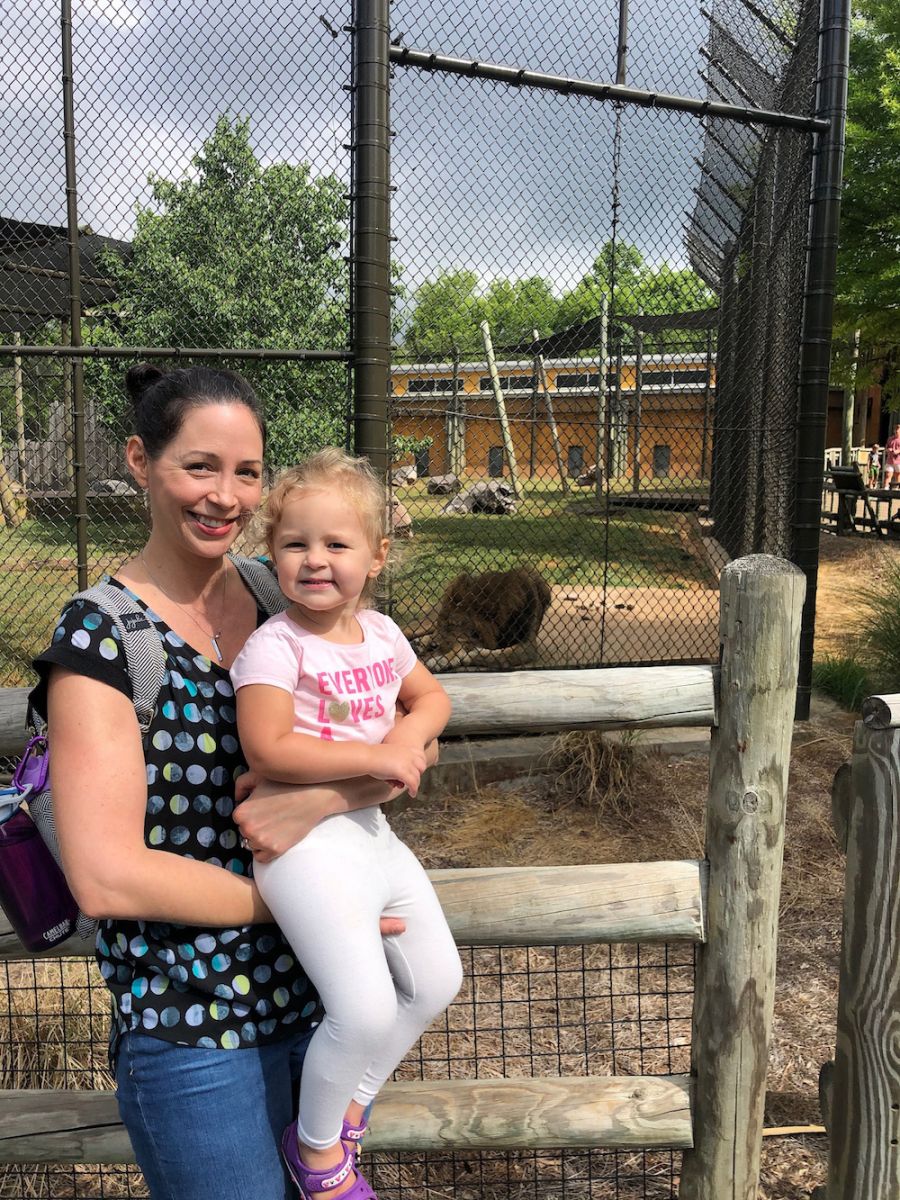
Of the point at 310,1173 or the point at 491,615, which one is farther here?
the point at 491,615

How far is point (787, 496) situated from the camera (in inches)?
229

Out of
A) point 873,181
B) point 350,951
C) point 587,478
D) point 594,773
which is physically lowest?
point 594,773

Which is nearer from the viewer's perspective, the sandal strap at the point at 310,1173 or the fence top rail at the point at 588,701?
the sandal strap at the point at 310,1173

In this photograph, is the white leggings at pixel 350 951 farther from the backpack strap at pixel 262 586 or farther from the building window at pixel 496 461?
the building window at pixel 496 461

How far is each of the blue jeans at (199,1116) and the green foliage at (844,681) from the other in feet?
17.1

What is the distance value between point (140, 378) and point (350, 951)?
0.91 metres

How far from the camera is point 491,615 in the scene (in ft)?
22.4

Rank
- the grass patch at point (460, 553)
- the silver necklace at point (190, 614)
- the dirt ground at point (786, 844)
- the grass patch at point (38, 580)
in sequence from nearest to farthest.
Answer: the silver necklace at point (190, 614) → the dirt ground at point (786, 844) → the grass patch at point (38, 580) → the grass patch at point (460, 553)

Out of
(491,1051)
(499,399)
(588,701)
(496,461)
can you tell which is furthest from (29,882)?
(496,461)

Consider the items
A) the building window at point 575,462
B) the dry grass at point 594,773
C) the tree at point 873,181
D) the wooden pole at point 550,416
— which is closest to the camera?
the dry grass at point 594,773

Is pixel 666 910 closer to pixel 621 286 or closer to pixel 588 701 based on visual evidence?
pixel 588 701

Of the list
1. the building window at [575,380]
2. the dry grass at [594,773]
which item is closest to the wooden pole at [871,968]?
the dry grass at [594,773]

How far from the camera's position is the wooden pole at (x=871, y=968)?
1.86 meters

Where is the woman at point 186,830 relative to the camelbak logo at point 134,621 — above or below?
below
